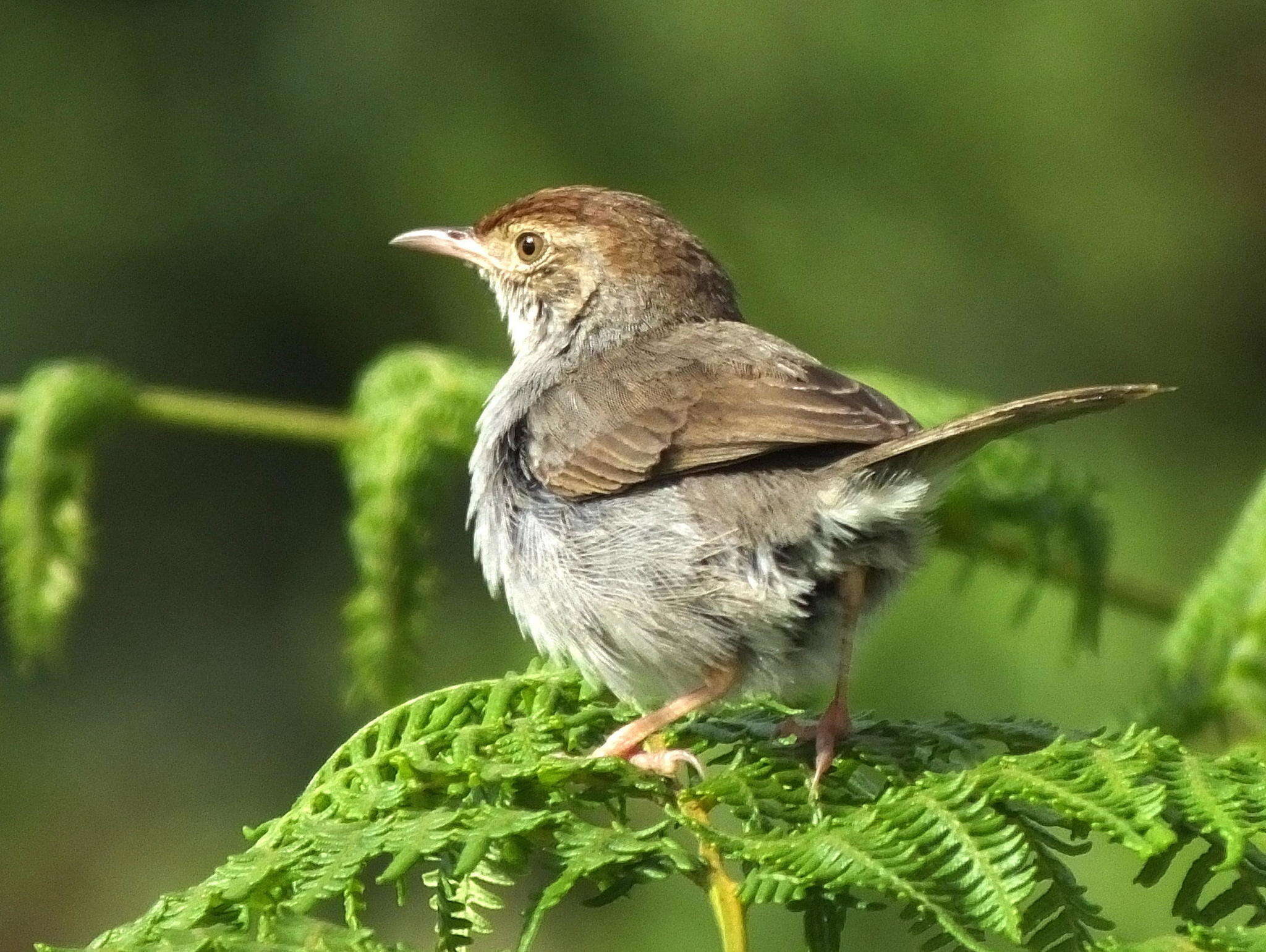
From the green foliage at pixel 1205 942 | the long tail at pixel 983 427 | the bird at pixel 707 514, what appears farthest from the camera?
the bird at pixel 707 514

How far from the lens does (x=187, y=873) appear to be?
31.7 feet

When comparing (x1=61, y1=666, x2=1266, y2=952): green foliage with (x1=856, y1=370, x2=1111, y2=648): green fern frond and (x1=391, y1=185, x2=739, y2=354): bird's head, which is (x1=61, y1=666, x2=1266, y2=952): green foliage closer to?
(x1=856, y1=370, x2=1111, y2=648): green fern frond

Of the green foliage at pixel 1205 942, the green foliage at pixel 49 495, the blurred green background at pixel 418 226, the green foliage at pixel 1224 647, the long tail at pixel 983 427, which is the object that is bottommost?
the green foliage at pixel 1205 942

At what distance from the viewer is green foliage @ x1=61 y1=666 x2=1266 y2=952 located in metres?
2.75

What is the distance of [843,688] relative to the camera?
155 inches

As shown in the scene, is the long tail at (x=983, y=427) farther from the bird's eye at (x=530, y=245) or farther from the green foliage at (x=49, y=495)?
the green foliage at (x=49, y=495)

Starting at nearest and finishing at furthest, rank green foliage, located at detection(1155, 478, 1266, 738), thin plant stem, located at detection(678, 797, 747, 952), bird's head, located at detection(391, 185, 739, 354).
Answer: thin plant stem, located at detection(678, 797, 747, 952)
green foliage, located at detection(1155, 478, 1266, 738)
bird's head, located at detection(391, 185, 739, 354)

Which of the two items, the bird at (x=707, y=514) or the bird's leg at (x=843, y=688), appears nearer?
the bird's leg at (x=843, y=688)

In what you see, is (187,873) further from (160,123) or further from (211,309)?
(160,123)

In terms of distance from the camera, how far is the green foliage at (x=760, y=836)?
2.75 meters

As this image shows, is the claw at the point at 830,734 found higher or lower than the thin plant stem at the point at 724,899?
higher

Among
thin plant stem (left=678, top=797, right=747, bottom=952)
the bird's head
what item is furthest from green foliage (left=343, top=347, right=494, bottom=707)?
thin plant stem (left=678, top=797, right=747, bottom=952)

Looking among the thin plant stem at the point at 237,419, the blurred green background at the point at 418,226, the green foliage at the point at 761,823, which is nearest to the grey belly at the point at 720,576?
the green foliage at the point at 761,823

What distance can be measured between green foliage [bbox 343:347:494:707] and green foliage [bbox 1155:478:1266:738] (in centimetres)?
195
